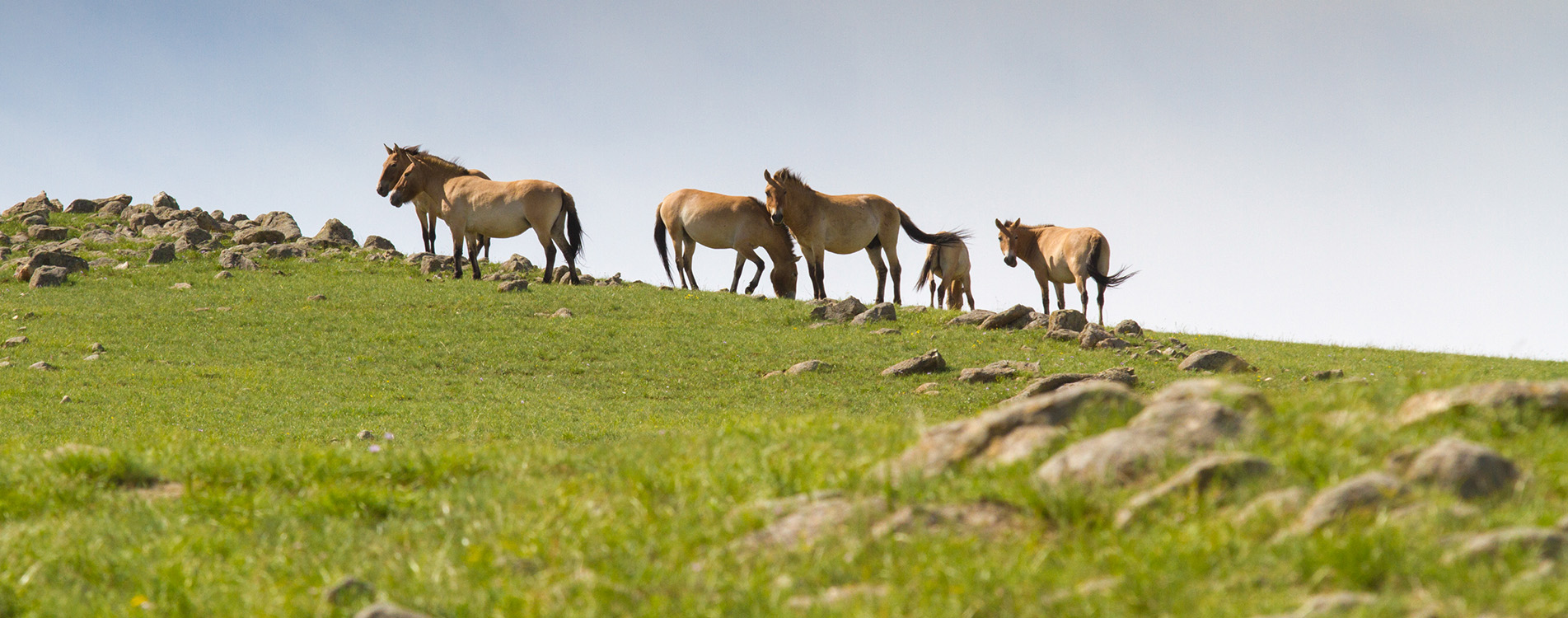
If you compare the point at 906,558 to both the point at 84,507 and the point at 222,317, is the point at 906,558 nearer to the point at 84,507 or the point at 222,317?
the point at 84,507

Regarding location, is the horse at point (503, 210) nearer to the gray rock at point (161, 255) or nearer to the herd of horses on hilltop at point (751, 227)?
the herd of horses on hilltop at point (751, 227)

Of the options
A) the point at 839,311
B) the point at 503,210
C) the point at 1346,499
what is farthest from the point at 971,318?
the point at 1346,499

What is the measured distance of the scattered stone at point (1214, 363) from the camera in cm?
1895

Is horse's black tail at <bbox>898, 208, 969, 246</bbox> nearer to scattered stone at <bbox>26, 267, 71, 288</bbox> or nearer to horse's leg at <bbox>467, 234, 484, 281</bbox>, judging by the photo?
horse's leg at <bbox>467, 234, 484, 281</bbox>

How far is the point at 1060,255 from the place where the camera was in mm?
29234

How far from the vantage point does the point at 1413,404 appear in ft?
16.5

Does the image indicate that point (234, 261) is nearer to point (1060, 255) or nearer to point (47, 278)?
point (47, 278)

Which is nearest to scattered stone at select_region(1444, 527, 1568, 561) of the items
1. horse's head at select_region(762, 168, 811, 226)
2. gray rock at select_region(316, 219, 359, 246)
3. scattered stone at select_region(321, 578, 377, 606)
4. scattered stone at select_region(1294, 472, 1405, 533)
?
scattered stone at select_region(1294, 472, 1405, 533)

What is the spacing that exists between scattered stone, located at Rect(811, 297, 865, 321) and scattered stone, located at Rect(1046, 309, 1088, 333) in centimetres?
407

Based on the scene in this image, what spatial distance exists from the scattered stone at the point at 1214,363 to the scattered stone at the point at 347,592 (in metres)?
16.9

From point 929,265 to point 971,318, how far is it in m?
10.9

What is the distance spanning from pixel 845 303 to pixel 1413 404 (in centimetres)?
1860

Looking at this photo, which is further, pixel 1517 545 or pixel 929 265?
pixel 929 265

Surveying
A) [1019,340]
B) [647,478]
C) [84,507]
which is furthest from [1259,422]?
Result: [1019,340]
